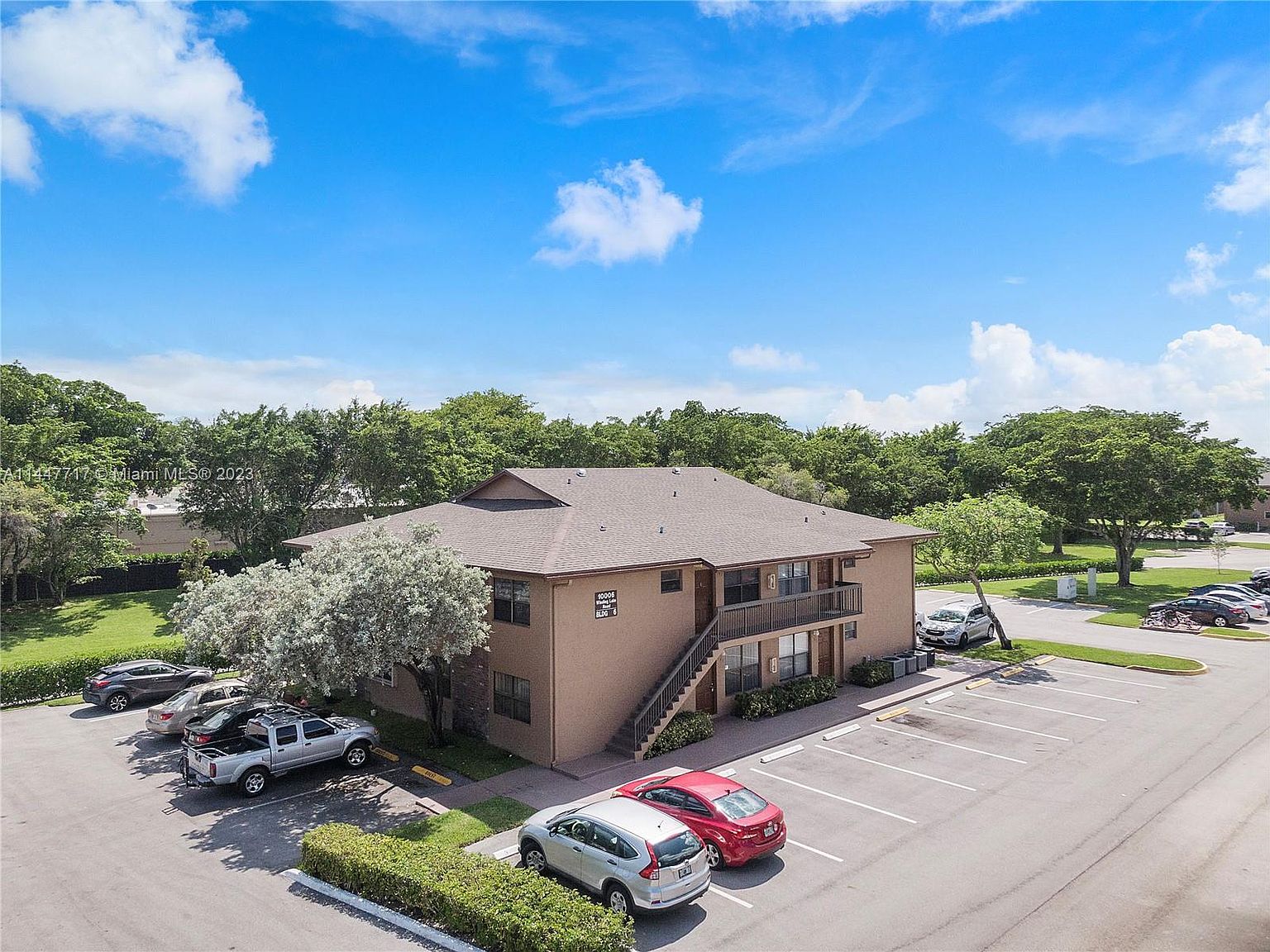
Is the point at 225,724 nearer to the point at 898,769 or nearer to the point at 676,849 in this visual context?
the point at 676,849

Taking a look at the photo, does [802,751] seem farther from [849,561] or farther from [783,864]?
[849,561]

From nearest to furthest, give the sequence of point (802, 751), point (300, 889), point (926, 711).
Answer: point (300, 889)
point (802, 751)
point (926, 711)

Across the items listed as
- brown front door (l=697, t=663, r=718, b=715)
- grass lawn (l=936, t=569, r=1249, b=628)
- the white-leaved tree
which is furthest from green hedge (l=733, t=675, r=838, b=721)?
grass lawn (l=936, t=569, r=1249, b=628)

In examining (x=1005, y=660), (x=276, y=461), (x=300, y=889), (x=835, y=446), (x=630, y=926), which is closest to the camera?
(x=630, y=926)

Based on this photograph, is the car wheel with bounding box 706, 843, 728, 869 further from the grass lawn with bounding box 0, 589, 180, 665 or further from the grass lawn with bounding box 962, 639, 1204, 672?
the grass lawn with bounding box 0, 589, 180, 665

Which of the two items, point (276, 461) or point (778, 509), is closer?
point (778, 509)

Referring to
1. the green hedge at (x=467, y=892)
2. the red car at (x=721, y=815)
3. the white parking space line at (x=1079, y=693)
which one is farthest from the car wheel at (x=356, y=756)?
the white parking space line at (x=1079, y=693)

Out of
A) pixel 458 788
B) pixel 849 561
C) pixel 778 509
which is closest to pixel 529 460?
pixel 778 509

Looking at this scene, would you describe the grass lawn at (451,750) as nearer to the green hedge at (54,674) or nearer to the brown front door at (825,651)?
the green hedge at (54,674)

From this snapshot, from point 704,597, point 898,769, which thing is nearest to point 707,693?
point 704,597
